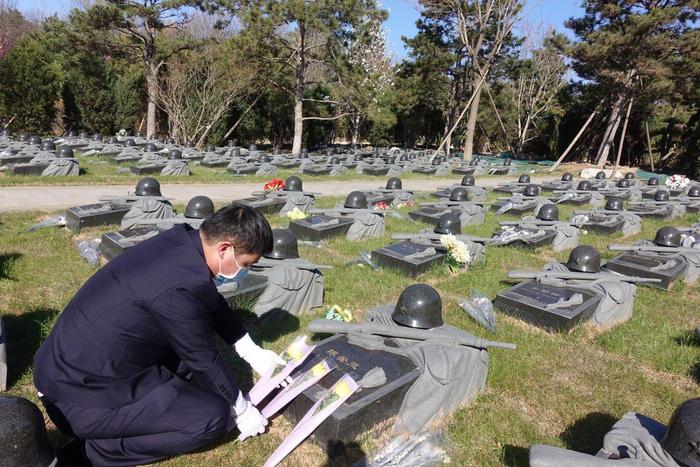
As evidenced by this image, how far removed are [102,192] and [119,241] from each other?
6354 millimetres

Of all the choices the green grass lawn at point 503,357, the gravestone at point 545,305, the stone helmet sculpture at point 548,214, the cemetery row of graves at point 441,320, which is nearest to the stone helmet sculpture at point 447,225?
the cemetery row of graves at point 441,320

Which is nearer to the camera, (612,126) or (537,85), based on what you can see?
(612,126)

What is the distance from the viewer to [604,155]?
28.7m

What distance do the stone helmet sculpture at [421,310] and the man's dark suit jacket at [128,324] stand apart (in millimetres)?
1891

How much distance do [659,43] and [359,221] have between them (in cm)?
2242

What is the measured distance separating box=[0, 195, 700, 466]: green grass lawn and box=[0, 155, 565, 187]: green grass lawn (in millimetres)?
5493

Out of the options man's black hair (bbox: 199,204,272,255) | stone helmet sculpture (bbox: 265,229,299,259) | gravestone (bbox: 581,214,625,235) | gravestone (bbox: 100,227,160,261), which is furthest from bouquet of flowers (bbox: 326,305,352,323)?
gravestone (bbox: 581,214,625,235)

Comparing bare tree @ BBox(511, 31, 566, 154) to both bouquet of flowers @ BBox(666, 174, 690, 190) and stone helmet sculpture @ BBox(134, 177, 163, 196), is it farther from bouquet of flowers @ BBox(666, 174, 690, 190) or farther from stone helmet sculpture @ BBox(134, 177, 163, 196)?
stone helmet sculpture @ BBox(134, 177, 163, 196)

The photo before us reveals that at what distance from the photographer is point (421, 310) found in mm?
3992

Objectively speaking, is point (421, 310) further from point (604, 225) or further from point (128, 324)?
point (604, 225)

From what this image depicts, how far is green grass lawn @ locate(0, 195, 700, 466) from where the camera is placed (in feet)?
11.2

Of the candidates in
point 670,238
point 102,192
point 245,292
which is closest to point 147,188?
point 102,192

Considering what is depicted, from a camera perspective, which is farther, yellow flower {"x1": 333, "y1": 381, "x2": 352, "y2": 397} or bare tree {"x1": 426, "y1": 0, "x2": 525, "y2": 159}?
bare tree {"x1": 426, "y1": 0, "x2": 525, "y2": 159}

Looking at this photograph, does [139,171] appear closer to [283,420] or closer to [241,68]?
[241,68]
